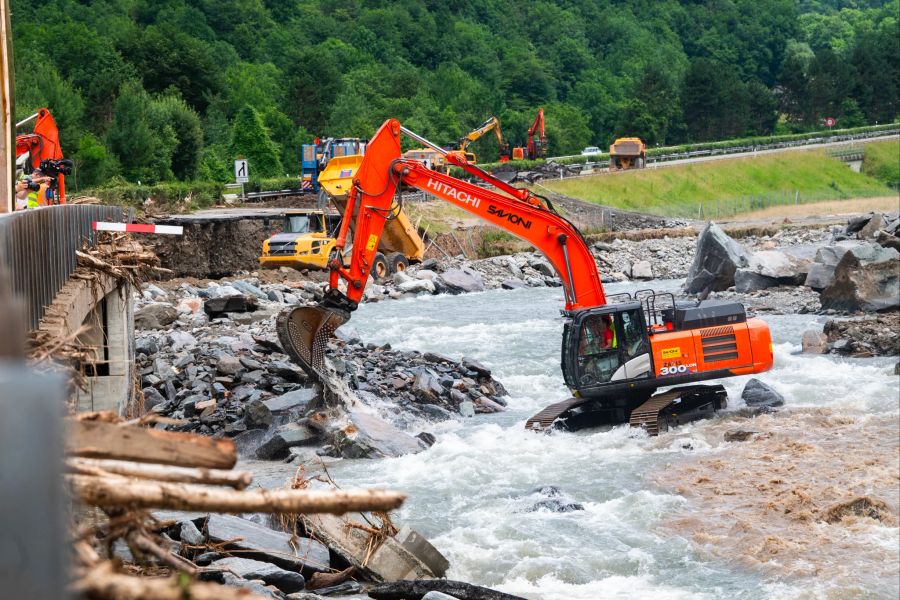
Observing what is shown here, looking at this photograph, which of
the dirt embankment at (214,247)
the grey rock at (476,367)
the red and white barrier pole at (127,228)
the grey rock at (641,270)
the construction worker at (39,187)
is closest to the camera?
the red and white barrier pole at (127,228)

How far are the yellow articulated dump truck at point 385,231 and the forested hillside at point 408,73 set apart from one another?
1157 cm

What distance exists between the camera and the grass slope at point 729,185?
63.5m

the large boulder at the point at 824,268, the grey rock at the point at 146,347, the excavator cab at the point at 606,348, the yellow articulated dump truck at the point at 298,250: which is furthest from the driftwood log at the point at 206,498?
A: the yellow articulated dump truck at the point at 298,250

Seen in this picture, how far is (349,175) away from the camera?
124ft

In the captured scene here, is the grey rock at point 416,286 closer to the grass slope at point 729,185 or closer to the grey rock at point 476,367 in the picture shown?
the grey rock at point 476,367

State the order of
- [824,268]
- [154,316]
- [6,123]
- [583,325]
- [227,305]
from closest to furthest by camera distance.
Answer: [6,123] < [583,325] < [154,316] < [227,305] < [824,268]

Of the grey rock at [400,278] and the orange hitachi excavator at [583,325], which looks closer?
the orange hitachi excavator at [583,325]

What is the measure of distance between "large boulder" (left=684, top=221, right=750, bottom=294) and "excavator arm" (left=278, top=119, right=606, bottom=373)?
59.2ft

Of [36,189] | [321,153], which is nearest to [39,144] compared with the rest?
[36,189]

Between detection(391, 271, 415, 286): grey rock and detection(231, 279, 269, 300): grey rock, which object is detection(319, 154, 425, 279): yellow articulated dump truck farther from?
detection(231, 279, 269, 300): grey rock

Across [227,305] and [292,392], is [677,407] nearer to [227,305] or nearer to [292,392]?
[292,392]

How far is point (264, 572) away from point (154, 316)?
1732 cm

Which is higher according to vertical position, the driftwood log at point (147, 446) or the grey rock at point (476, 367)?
the driftwood log at point (147, 446)

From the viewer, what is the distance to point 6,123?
965 centimetres
